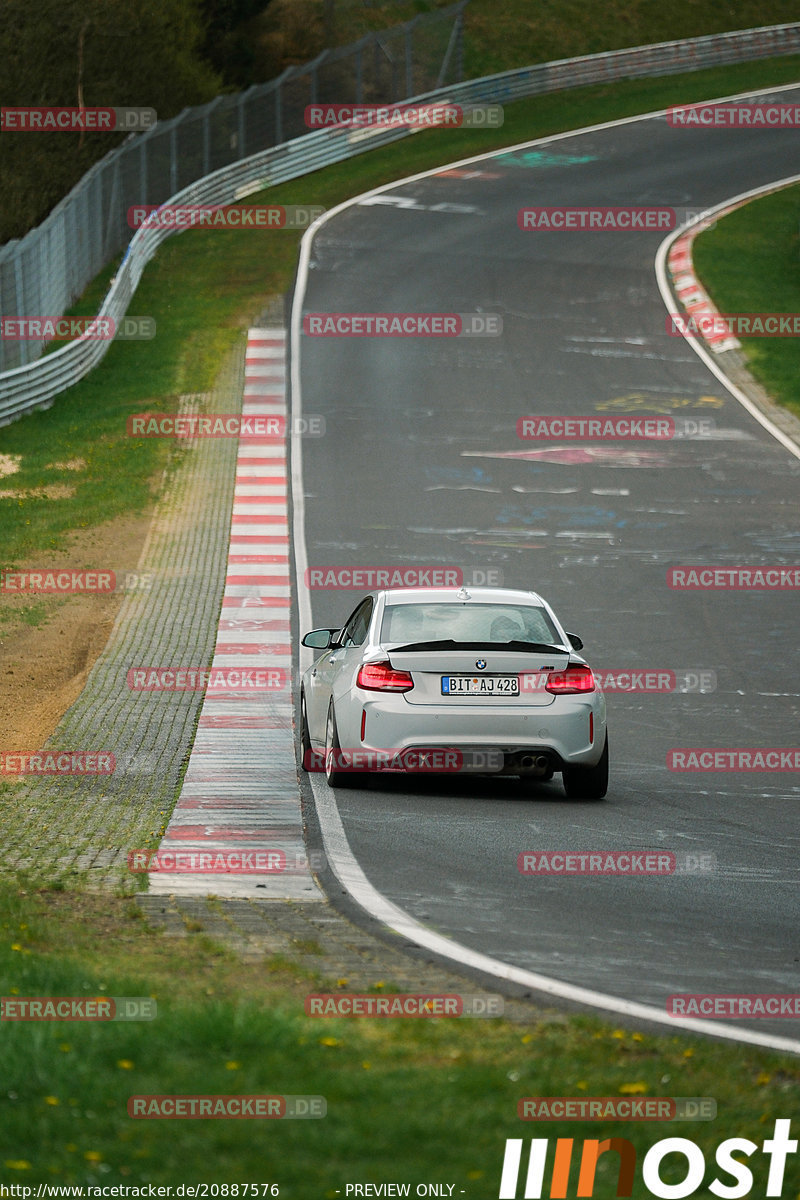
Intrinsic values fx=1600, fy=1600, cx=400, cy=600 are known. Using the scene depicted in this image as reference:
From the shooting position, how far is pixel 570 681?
1098 centimetres

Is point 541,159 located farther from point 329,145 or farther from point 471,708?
point 471,708

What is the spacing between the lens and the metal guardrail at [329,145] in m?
30.3

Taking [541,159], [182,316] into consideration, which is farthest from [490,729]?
[541,159]

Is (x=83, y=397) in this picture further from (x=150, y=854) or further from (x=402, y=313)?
(x=150, y=854)

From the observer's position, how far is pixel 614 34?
65750 millimetres

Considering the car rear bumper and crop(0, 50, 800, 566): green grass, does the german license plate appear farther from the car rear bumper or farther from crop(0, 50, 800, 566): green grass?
crop(0, 50, 800, 566): green grass

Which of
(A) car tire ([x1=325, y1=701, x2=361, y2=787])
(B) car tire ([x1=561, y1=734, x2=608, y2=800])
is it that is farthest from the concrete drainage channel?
(B) car tire ([x1=561, y1=734, x2=608, y2=800])

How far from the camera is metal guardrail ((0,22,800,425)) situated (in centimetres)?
3033

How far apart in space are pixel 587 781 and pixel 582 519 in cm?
1213

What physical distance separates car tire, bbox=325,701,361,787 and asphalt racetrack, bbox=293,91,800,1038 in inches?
3.7

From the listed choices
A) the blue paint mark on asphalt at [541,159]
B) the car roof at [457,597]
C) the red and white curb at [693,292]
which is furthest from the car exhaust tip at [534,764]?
the blue paint mark on asphalt at [541,159]

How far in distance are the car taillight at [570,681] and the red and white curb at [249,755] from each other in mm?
1927

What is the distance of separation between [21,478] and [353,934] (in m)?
19.2

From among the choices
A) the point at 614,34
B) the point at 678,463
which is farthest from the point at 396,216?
the point at 614,34
